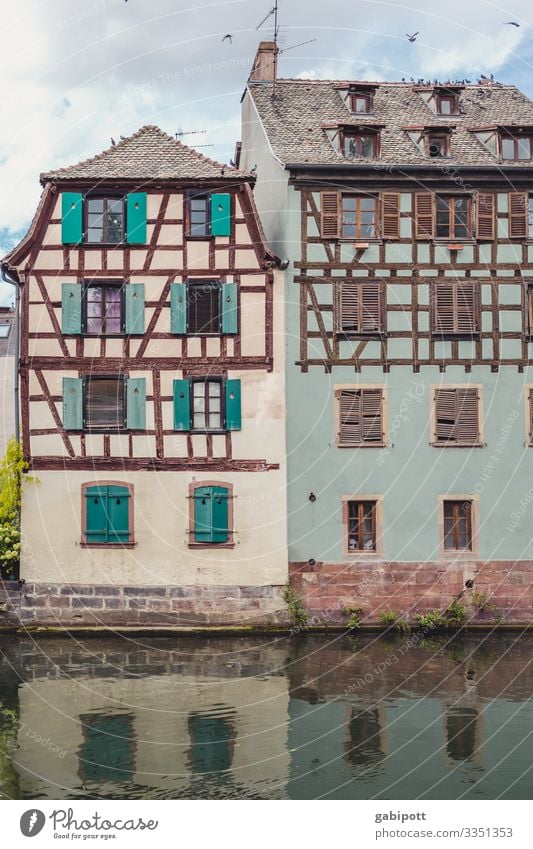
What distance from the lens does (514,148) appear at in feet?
103

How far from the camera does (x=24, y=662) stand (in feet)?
87.3

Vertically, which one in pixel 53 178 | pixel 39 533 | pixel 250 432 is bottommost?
pixel 39 533

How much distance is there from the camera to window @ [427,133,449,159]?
3134 centimetres

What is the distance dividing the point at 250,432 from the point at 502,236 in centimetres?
891

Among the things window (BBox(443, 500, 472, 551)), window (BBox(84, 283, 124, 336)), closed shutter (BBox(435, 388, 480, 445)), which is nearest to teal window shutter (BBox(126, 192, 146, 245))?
window (BBox(84, 283, 124, 336))

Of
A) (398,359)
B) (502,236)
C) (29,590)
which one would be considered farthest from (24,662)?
(502,236)

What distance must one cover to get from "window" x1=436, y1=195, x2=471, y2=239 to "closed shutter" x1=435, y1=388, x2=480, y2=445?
4.40 meters

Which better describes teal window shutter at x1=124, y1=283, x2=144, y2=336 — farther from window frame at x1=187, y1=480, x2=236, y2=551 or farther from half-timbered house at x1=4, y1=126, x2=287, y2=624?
window frame at x1=187, y1=480, x2=236, y2=551

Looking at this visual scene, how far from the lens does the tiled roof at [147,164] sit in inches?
1182

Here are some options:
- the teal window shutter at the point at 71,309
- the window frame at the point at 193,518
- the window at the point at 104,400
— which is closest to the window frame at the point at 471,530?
the window frame at the point at 193,518

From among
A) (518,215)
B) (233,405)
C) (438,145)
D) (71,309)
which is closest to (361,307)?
(233,405)

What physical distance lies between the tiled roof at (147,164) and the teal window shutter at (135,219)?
0.54m

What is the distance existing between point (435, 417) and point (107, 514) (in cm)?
937
